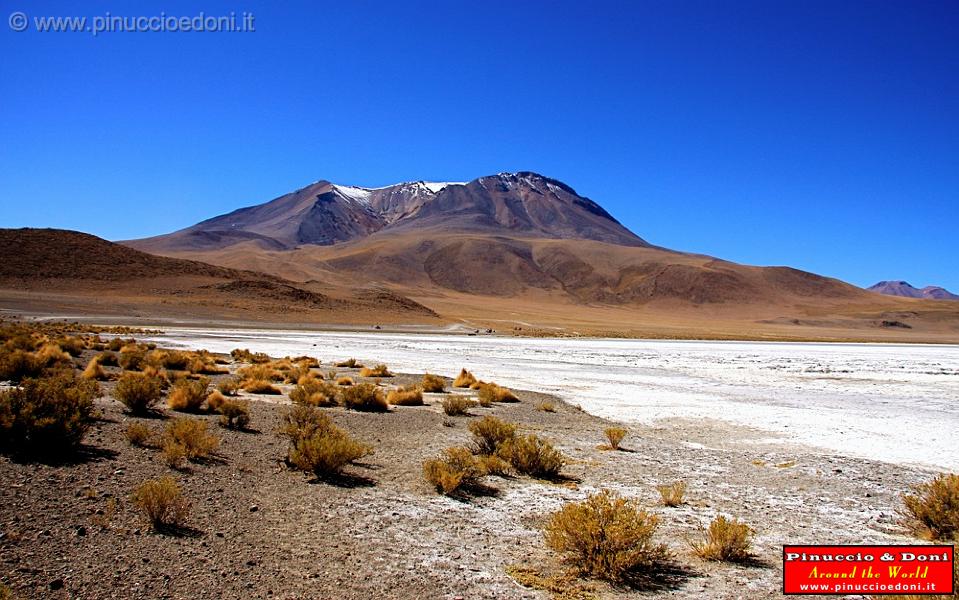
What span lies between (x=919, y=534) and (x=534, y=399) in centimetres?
1170

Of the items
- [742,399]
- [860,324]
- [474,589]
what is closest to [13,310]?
[742,399]

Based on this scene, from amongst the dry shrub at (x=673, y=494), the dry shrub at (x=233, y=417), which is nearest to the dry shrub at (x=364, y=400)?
the dry shrub at (x=233, y=417)

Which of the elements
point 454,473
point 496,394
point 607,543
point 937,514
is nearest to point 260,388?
point 496,394

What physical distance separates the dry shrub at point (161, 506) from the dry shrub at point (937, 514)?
747 cm

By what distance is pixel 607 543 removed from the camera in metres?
5.38

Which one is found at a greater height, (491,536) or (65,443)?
(65,443)

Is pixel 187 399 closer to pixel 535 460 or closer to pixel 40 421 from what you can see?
pixel 40 421

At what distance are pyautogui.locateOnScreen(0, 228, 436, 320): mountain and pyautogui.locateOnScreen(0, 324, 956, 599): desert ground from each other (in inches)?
2513

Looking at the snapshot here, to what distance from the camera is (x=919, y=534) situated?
21.1 feet

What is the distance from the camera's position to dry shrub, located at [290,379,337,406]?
1395 centimetres

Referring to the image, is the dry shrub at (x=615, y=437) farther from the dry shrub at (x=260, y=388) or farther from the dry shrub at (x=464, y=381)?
the dry shrub at (x=464, y=381)

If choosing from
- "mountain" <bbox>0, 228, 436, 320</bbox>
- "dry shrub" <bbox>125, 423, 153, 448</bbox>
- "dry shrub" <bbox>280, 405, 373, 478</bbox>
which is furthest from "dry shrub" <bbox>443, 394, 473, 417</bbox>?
"mountain" <bbox>0, 228, 436, 320</bbox>

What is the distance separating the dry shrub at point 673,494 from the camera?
7.40 meters

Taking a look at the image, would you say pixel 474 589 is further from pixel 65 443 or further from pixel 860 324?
pixel 860 324
